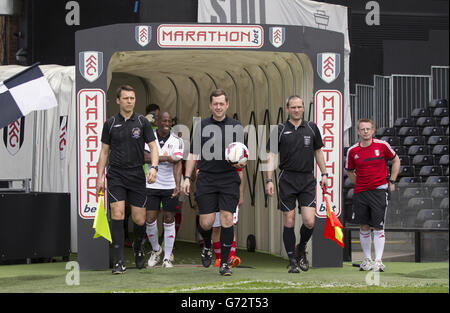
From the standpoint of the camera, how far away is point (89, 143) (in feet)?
34.8

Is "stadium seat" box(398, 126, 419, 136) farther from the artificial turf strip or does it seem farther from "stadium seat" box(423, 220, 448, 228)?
the artificial turf strip

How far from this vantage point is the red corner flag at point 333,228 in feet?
33.1

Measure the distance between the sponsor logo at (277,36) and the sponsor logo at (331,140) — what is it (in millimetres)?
761

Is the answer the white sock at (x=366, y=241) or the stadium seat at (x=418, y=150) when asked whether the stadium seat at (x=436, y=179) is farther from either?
the white sock at (x=366, y=241)

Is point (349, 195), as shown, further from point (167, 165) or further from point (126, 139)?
point (126, 139)

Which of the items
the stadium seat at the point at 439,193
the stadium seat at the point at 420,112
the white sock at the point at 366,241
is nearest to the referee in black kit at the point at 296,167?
the white sock at the point at 366,241

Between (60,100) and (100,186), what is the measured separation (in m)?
4.71

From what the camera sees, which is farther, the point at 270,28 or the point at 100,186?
the point at 270,28

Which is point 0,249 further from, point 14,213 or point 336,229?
point 336,229

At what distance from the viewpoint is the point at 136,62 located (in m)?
12.2

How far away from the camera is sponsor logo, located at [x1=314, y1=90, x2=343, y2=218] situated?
10.9m

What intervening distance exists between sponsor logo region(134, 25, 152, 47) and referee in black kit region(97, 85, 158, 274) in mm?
946

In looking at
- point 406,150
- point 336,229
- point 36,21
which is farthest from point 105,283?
point 406,150

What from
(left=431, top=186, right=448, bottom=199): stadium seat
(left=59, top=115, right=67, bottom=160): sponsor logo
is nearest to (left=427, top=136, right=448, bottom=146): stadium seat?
(left=431, top=186, right=448, bottom=199): stadium seat
